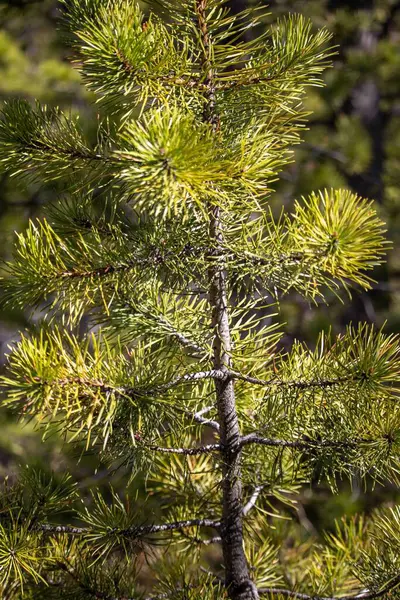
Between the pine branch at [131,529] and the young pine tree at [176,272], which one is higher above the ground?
the young pine tree at [176,272]

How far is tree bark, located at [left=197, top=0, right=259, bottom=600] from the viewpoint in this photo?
1.28m

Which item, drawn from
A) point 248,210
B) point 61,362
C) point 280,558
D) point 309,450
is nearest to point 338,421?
point 309,450

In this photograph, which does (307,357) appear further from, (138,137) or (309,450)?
(138,137)

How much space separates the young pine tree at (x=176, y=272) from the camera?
1.05 meters

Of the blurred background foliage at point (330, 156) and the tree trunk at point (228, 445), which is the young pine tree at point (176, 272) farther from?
the blurred background foliage at point (330, 156)

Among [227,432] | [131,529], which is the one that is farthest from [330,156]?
[131,529]

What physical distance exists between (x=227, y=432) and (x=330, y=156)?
11.0 ft

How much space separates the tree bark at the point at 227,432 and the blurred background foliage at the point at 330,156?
2.33 metres

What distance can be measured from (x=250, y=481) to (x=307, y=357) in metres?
0.33

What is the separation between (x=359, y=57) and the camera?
4.17 m

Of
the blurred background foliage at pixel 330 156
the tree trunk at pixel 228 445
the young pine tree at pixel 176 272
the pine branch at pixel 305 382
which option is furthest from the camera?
the blurred background foliage at pixel 330 156

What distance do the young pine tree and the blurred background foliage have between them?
234 cm

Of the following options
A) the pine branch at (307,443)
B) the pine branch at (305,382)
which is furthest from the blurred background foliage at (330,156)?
the pine branch at (305,382)

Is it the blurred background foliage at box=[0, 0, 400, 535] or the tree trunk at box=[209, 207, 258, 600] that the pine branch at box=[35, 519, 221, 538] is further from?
the blurred background foliage at box=[0, 0, 400, 535]
